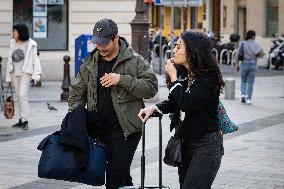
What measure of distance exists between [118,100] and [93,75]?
0.29 m

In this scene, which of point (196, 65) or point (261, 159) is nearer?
point (196, 65)

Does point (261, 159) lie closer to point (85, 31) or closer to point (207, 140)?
point (207, 140)

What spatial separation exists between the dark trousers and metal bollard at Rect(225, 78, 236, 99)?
1271 cm

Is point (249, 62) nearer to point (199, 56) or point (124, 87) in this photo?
point (124, 87)

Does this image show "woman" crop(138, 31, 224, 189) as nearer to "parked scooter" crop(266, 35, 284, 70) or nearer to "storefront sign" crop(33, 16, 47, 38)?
"storefront sign" crop(33, 16, 47, 38)

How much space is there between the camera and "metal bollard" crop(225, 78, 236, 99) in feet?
61.4

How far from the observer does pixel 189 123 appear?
217 inches

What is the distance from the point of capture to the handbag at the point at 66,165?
18.9 feet

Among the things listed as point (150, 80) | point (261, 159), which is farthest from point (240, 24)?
point (150, 80)

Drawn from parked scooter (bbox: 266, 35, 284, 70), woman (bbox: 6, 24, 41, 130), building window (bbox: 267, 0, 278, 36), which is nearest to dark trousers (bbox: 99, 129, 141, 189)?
woman (bbox: 6, 24, 41, 130)

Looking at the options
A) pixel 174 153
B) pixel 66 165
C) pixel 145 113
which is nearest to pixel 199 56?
pixel 145 113

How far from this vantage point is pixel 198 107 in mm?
5449

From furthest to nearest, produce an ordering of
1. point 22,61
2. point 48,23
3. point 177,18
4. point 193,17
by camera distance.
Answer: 1. point 177,18
2. point 193,17
3. point 48,23
4. point 22,61

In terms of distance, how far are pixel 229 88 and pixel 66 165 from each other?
13.3 meters
